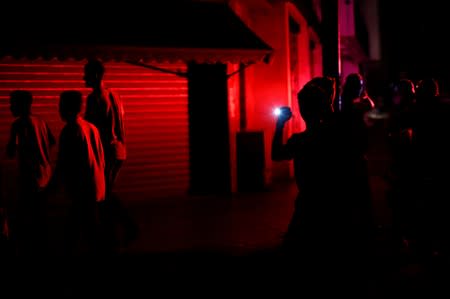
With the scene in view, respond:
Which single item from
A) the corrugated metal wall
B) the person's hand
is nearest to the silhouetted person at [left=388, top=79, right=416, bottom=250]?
the person's hand

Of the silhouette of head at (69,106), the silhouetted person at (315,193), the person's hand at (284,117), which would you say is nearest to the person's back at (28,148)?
the silhouette of head at (69,106)

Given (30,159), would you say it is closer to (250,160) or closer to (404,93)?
(404,93)

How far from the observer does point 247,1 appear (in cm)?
1123

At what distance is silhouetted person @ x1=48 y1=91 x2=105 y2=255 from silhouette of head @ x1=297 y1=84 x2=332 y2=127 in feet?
8.08

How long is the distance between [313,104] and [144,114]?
6371mm

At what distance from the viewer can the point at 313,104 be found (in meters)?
4.02

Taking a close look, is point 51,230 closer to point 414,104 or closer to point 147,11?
point 147,11

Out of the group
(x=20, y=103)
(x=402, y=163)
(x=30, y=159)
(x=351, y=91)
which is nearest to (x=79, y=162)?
(x=30, y=159)

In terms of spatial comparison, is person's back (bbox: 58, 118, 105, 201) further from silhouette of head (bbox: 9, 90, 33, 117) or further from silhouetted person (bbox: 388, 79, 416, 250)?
silhouetted person (bbox: 388, 79, 416, 250)

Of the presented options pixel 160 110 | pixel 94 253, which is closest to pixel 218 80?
pixel 160 110

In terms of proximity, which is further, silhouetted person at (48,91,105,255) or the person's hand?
silhouetted person at (48,91,105,255)

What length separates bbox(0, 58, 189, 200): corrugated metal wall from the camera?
920cm

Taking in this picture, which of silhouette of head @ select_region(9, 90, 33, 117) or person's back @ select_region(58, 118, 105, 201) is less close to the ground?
silhouette of head @ select_region(9, 90, 33, 117)

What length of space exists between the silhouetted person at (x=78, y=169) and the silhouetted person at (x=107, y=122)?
2.83 ft
